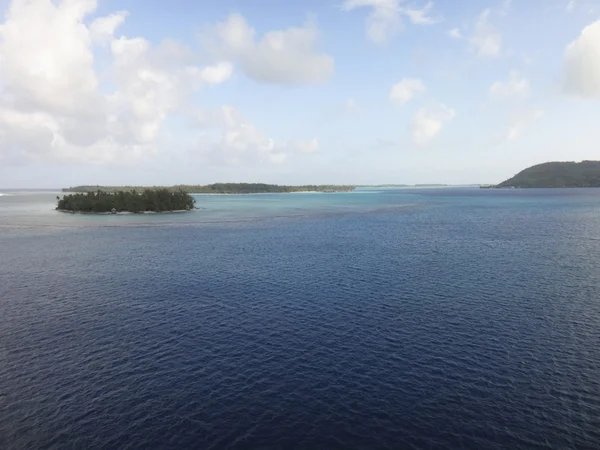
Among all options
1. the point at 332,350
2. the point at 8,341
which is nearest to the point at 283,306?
the point at 332,350

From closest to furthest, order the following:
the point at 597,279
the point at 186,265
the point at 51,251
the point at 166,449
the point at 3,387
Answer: the point at 166,449
the point at 3,387
the point at 597,279
the point at 186,265
the point at 51,251

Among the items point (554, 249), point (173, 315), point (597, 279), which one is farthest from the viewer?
point (554, 249)

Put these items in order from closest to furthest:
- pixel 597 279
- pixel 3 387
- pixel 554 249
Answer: pixel 3 387
pixel 597 279
pixel 554 249

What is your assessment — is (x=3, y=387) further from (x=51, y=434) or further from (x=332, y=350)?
(x=332, y=350)

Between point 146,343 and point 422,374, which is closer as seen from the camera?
point 422,374

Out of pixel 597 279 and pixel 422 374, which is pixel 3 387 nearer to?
pixel 422 374

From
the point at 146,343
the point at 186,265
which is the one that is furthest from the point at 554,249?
the point at 146,343
